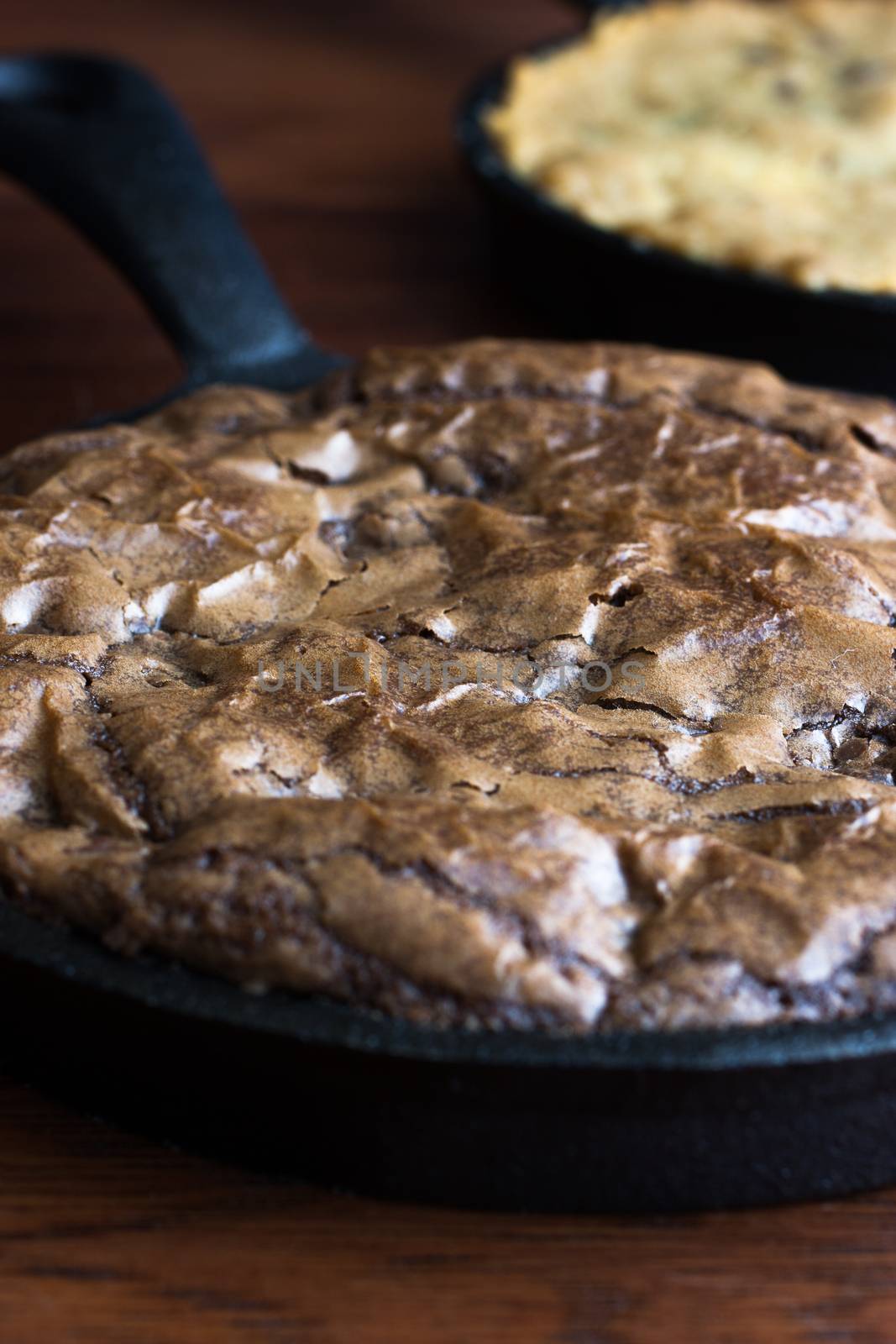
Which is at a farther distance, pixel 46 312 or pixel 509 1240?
pixel 46 312

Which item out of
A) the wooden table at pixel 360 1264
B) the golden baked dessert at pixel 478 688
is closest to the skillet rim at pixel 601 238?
the golden baked dessert at pixel 478 688

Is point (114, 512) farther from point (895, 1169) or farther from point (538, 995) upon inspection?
point (895, 1169)

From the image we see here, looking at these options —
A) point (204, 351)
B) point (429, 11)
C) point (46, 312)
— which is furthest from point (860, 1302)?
point (429, 11)

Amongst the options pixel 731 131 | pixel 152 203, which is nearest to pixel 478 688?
pixel 152 203

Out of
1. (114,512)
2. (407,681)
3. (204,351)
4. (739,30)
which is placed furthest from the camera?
(739,30)

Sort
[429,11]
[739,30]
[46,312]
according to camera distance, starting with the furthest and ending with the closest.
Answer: [429,11], [739,30], [46,312]

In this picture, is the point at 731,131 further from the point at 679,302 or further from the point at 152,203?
the point at 152,203

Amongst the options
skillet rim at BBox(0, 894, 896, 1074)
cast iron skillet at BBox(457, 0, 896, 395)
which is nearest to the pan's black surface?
skillet rim at BBox(0, 894, 896, 1074)
